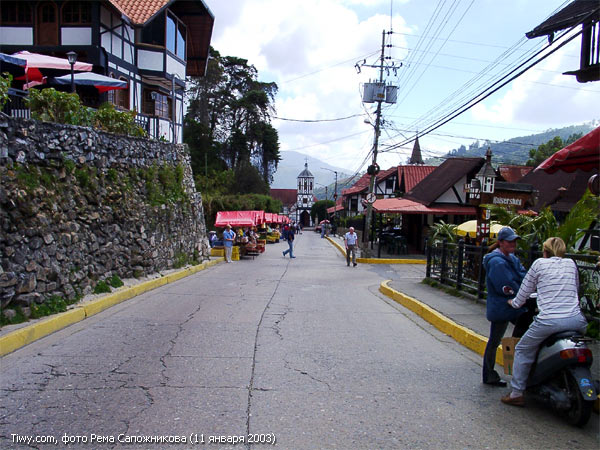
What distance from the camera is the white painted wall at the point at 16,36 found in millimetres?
21203

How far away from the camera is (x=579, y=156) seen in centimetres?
759

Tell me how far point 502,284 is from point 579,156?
3351mm

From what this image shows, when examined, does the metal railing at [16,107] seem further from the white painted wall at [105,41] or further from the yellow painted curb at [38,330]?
the white painted wall at [105,41]

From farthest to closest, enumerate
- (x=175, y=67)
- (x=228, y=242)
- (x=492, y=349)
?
(x=175, y=67), (x=228, y=242), (x=492, y=349)

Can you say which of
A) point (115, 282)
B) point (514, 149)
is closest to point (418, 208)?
point (115, 282)

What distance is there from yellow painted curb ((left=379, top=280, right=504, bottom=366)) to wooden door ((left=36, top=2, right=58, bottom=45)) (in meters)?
18.1

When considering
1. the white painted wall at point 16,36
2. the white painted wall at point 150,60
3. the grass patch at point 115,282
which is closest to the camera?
the grass patch at point 115,282

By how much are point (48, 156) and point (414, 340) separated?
7502mm

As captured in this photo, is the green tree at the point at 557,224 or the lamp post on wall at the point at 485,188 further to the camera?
the lamp post on wall at the point at 485,188

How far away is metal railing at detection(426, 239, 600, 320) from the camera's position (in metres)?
7.05

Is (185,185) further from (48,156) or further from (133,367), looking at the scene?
(133,367)

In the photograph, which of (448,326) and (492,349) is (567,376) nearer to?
(492,349)

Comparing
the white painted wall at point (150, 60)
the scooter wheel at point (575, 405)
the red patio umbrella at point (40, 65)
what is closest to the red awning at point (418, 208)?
the white painted wall at point (150, 60)

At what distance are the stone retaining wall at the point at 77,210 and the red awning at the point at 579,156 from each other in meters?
8.44
